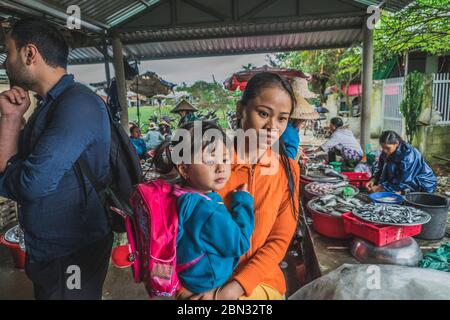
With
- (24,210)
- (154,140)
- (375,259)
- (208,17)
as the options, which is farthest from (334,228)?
(154,140)

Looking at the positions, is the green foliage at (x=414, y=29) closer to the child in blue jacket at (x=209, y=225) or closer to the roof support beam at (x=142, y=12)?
the roof support beam at (x=142, y=12)

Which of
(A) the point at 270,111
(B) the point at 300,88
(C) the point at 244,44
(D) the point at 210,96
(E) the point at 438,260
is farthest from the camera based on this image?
(D) the point at 210,96

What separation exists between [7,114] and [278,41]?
8.55m

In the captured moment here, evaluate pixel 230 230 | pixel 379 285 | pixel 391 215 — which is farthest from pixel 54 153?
pixel 391 215

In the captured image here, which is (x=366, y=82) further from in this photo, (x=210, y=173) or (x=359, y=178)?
(x=210, y=173)

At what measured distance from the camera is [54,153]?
1300mm

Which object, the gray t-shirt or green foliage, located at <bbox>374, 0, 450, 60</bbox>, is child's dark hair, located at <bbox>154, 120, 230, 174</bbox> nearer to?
the gray t-shirt

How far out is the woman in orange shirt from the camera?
1376 mm

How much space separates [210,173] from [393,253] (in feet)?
7.37

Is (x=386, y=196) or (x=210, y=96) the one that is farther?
(x=210, y=96)

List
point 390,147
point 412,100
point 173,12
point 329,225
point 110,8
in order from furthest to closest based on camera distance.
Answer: point 412,100
point 173,12
point 110,8
point 390,147
point 329,225

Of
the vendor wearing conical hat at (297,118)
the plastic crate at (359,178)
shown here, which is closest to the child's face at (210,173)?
the vendor wearing conical hat at (297,118)

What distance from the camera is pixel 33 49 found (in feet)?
4.91
